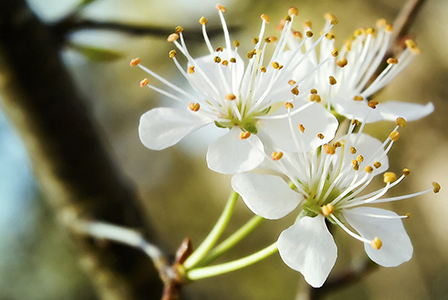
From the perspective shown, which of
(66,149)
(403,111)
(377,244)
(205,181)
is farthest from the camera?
(205,181)

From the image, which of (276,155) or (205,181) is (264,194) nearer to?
(276,155)

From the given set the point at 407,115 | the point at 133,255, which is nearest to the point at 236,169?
the point at 407,115

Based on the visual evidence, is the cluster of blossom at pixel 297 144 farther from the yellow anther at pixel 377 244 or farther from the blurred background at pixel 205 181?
the blurred background at pixel 205 181

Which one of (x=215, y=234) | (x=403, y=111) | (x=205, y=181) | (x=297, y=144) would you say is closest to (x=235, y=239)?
(x=215, y=234)

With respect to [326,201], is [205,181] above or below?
below

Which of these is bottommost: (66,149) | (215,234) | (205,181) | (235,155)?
(205,181)

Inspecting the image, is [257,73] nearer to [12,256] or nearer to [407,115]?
[407,115]

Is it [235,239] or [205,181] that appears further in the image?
[205,181]
